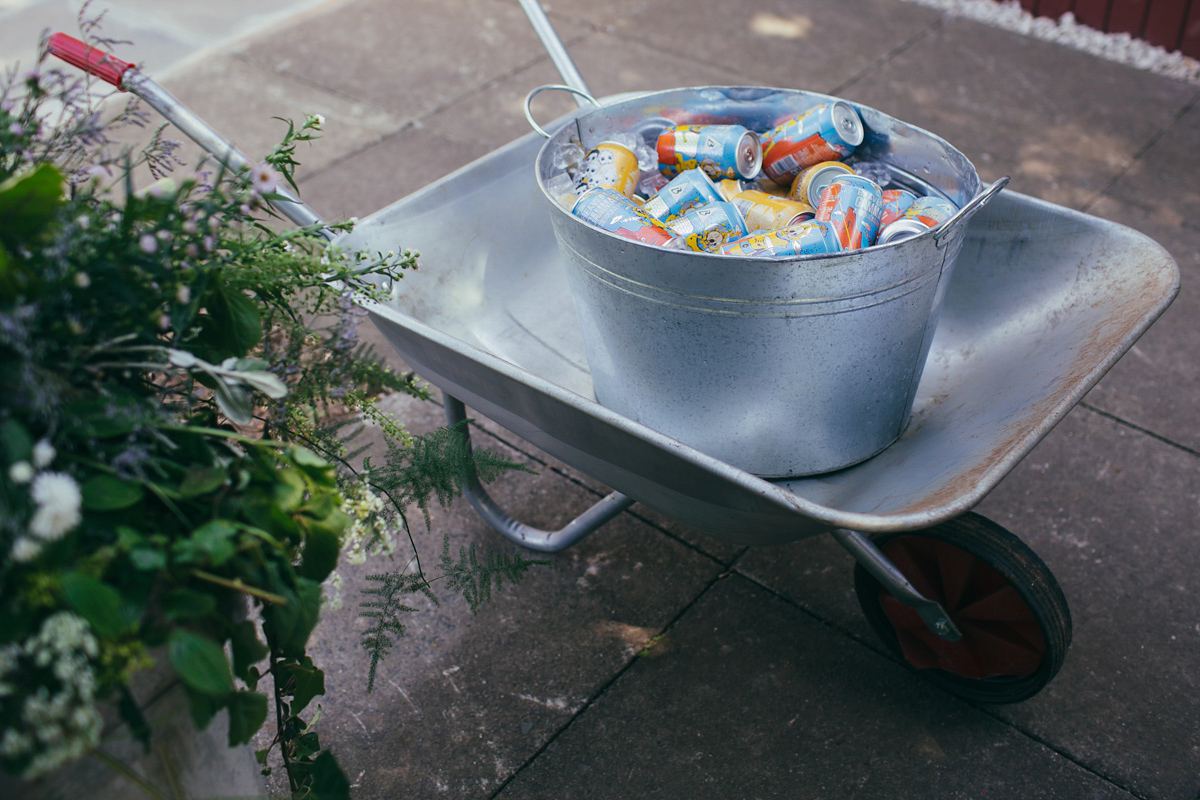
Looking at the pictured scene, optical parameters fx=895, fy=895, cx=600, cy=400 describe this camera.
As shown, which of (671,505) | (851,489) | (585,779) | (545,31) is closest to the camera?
(671,505)

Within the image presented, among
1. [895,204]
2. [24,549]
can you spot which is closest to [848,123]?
[895,204]

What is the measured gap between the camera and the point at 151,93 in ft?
4.35

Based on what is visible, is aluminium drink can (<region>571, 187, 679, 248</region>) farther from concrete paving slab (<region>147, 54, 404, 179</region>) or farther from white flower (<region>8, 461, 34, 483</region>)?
concrete paving slab (<region>147, 54, 404, 179</region>)

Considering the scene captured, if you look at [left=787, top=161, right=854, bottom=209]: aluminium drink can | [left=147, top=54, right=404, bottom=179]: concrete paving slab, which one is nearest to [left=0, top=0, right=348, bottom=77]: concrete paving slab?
[left=147, top=54, right=404, bottom=179]: concrete paving slab

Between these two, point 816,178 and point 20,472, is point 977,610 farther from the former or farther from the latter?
point 20,472

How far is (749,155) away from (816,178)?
138mm

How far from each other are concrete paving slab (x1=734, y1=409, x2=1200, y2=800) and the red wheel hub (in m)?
0.15

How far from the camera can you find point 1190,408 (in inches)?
93.4

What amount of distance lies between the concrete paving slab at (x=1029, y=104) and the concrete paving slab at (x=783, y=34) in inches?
6.1

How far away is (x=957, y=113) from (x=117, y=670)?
3.63m

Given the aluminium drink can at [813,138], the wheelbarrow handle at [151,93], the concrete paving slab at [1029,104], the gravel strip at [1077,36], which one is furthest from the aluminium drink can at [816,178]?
the gravel strip at [1077,36]

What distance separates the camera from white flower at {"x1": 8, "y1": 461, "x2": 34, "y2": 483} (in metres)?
0.69

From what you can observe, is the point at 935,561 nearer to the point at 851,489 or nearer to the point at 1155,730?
the point at 851,489

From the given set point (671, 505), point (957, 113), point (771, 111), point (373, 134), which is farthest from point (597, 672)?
point (957, 113)
